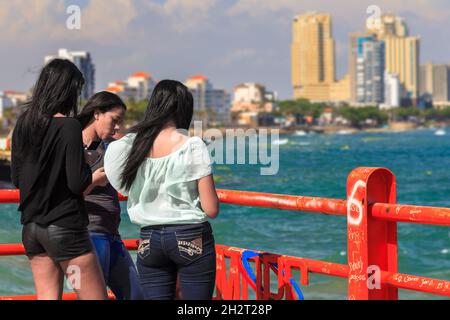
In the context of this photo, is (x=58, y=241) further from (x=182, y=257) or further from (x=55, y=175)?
(x=182, y=257)

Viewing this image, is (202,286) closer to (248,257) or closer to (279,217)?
(248,257)

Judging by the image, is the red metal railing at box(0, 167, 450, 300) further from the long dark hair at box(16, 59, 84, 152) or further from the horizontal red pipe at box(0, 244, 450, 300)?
the long dark hair at box(16, 59, 84, 152)

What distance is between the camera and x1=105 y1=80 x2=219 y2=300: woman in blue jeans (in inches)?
142

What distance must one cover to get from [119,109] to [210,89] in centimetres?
19081

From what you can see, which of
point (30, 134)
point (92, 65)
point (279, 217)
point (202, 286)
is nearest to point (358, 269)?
point (202, 286)

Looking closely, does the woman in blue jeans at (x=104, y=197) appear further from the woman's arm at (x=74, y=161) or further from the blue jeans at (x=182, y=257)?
the woman's arm at (x=74, y=161)

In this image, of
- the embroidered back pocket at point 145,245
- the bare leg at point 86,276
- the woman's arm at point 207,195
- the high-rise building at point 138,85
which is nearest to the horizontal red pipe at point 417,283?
the woman's arm at point 207,195

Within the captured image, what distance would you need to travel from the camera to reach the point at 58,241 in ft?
→ 11.4

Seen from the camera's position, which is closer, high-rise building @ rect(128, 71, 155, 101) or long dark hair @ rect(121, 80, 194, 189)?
long dark hair @ rect(121, 80, 194, 189)

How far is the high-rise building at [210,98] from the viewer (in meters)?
188

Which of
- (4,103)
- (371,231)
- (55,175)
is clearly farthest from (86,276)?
(4,103)

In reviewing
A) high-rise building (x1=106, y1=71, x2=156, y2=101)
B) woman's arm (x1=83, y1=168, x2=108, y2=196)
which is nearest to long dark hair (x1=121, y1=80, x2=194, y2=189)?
woman's arm (x1=83, y1=168, x2=108, y2=196)

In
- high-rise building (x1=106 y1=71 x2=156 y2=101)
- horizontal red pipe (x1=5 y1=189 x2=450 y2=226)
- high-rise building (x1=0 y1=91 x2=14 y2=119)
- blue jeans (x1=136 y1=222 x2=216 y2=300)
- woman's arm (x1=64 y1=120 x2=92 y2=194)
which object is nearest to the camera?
woman's arm (x1=64 y1=120 x2=92 y2=194)

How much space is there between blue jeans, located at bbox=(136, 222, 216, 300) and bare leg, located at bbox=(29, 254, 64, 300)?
14.9 inches
